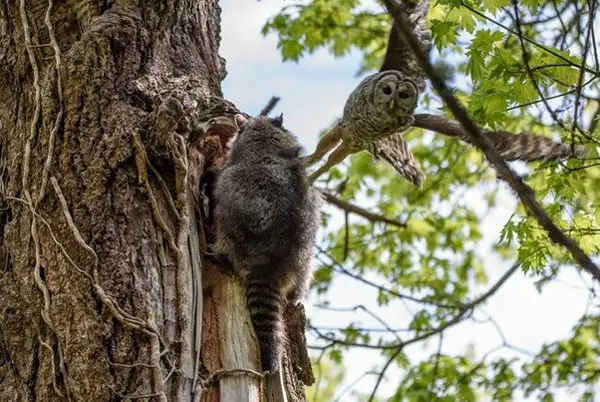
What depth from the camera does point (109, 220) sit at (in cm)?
283

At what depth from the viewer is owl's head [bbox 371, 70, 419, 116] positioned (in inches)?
121

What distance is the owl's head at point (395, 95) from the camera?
3.06m

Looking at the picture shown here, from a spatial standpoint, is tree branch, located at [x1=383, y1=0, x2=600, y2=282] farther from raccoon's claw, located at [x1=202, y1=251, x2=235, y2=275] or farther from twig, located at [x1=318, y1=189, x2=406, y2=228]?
twig, located at [x1=318, y1=189, x2=406, y2=228]

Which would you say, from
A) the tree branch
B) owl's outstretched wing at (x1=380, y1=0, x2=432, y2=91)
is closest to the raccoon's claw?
owl's outstretched wing at (x1=380, y1=0, x2=432, y2=91)

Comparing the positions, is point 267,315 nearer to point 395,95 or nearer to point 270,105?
point 395,95

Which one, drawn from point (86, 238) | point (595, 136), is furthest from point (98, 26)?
point (595, 136)

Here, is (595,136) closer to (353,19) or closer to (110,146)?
(110,146)

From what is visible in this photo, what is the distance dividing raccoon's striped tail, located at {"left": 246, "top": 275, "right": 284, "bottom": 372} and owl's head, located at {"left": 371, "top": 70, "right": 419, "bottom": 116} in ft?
2.36

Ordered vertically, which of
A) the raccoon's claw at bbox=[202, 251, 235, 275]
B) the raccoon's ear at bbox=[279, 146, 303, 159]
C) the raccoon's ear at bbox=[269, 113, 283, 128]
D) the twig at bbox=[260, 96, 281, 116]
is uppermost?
the twig at bbox=[260, 96, 281, 116]

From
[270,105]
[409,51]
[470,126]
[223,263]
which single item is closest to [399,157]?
[409,51]

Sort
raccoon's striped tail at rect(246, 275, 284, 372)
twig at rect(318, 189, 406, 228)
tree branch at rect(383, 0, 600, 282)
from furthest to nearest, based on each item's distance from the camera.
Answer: twig at rect(318, 189, 406, 228) < raccoon's striped tail at rect(246, 275, 284, 372) < tree branch at rect(383, 0, 600, 282)

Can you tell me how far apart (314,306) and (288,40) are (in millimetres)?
1958

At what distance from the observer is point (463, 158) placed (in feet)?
24.2

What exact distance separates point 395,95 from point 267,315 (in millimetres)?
869
